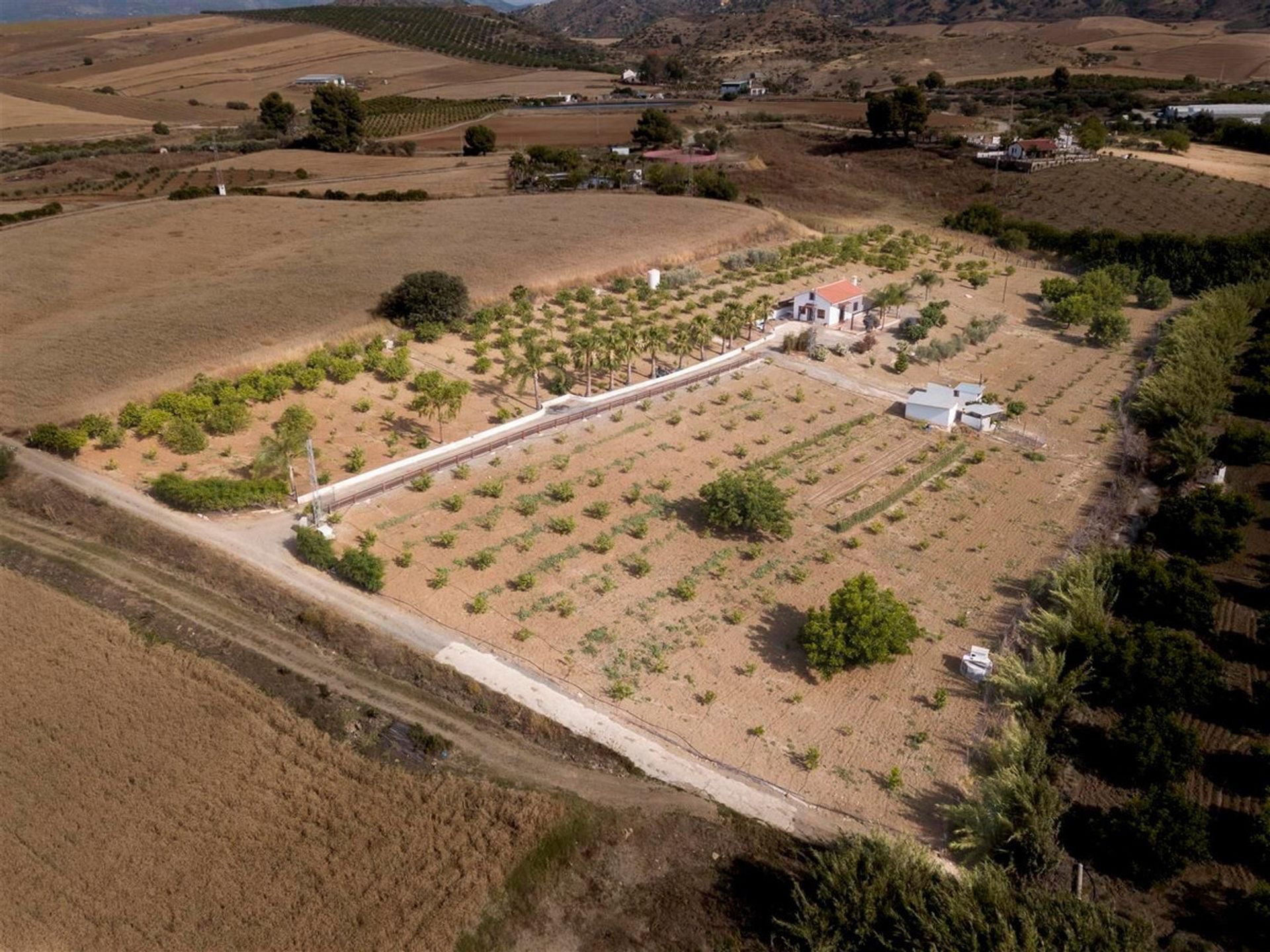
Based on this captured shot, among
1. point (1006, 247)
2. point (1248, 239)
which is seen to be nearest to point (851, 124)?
point (1006, 247)

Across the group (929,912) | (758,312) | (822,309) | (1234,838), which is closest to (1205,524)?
(1234,838)

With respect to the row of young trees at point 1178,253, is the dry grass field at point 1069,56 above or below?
above

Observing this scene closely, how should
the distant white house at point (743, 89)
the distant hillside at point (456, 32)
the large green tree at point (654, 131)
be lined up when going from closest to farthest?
the large green tree at point (654, 131)
the distant white house at point (743, 89)
the distant hillside at point (456, 32)

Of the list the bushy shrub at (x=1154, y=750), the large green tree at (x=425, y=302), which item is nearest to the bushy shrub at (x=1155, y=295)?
the bushy shrub at (x=1154, y=750)

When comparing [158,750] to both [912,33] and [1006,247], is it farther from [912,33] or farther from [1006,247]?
[912,33]

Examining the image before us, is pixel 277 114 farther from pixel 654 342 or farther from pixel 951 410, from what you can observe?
pixel 951 410

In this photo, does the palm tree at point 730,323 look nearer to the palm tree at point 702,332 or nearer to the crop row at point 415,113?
the palm tree at point 702,332
